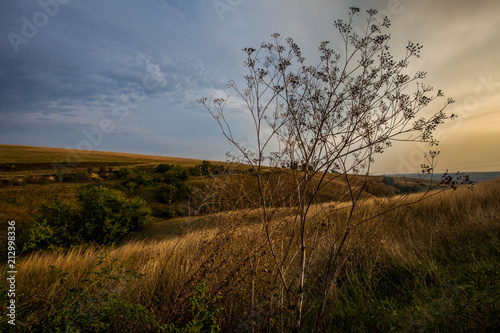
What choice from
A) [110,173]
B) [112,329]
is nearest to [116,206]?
[112,329]

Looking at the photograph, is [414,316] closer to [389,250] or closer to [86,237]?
[389,250]

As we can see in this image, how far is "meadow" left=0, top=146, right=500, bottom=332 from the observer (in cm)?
224

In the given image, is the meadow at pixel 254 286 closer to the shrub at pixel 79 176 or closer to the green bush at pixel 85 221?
the green bush at pixel 85 221

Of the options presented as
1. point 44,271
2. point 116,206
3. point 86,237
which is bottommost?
point 86,237

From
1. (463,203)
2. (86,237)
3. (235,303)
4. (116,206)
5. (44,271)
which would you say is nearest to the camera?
(235,303)

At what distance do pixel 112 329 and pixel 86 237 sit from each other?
16.7 metres

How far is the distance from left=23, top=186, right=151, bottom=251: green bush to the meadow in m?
12.0

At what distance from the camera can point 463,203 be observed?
7820 millimetres

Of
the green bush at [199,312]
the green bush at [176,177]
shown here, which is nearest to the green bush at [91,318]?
the green bush at [199,312]

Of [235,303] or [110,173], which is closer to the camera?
[235,303]

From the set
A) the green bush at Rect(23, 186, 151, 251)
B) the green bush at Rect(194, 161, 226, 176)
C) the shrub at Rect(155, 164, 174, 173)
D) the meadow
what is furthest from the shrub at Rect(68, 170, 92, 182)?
the green bush at Rect(194, 161, 226, 176)

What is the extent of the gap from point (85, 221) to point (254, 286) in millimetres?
17078

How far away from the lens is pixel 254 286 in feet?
9.89

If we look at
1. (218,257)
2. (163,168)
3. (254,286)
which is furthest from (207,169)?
(163,168)
